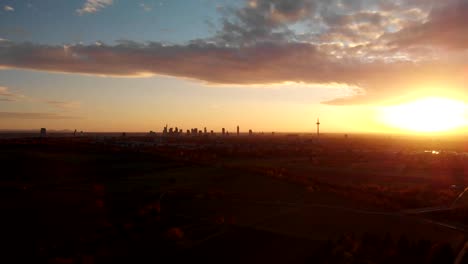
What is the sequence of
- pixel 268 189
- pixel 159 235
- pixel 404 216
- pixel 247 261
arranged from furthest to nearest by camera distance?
pixel 268 189
pixel 404 216
pixel 159 235
pixel 247 261

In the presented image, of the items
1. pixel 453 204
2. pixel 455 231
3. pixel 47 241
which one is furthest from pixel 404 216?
pixel 47 241

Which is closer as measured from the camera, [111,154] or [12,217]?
[12,217]

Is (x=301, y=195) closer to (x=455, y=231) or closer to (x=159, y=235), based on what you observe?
(x=455, y=231)

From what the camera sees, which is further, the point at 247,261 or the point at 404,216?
the point at 404,216

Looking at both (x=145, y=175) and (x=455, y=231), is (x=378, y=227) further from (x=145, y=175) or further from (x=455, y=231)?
(x=145, y=175)

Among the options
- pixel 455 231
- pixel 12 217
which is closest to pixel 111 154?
pixel 12 217

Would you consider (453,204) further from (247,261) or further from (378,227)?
(247,261)

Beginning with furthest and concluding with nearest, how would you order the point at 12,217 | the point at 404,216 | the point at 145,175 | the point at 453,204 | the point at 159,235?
the point at 145,175 → the point at 453,204 → the point at 404,216 → the point at 12,217 → the point at 159,235

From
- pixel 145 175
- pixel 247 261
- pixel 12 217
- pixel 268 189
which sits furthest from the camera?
pixel 145 175

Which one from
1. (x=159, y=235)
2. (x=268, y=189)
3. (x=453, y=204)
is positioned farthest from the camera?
(x=268, y=189)
